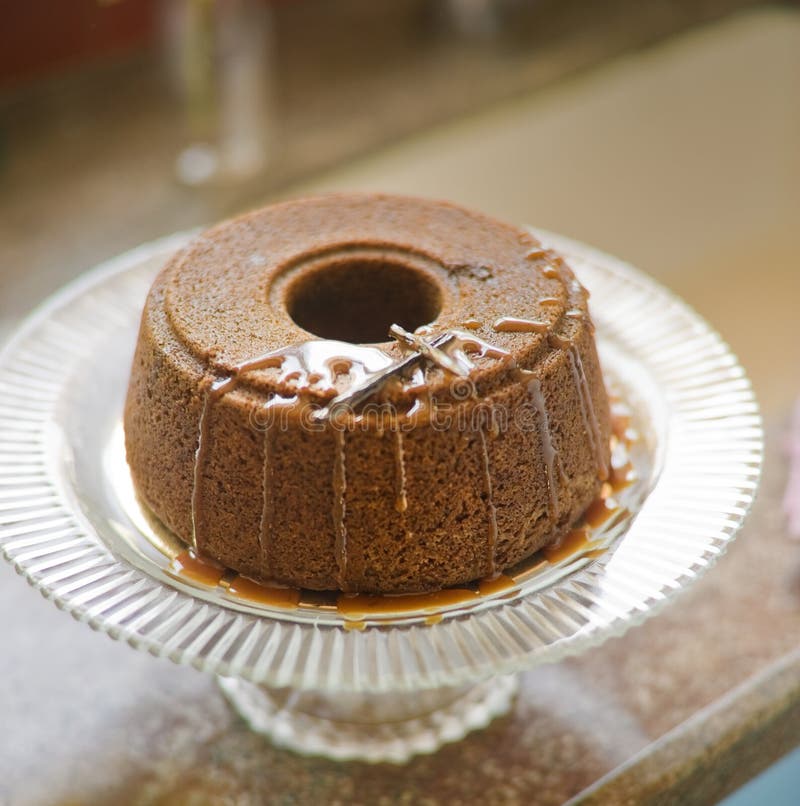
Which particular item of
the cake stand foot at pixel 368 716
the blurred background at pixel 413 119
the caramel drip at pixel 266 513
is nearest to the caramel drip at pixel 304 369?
the caramel drip at pixel 266 513

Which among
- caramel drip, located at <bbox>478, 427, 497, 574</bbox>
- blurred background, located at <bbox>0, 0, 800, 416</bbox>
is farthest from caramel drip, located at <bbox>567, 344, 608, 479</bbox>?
blurred background, located at <bbox>0, 0, 800, 416</bbox>

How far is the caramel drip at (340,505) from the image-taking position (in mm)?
895

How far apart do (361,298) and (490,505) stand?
253mm

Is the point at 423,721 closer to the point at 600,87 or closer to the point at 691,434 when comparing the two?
the point at 691,434

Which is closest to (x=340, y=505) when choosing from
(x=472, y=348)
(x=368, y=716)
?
(x=472, y=348)

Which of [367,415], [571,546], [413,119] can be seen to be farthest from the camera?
[413,119]

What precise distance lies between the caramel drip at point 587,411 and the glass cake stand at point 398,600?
47 mm

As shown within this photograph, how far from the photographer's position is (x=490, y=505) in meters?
0.95

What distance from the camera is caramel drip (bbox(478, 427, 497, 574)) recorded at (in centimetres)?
93

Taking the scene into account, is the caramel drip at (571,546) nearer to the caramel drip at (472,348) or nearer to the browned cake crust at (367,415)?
the browned cake crust at (367,415)

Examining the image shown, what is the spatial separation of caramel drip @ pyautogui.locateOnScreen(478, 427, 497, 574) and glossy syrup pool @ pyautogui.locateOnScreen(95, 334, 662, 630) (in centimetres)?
2

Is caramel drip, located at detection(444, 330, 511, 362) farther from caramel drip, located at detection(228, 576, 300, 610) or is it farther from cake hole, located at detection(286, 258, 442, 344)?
caramel drip, located at detection(228, 576, 300, 610)

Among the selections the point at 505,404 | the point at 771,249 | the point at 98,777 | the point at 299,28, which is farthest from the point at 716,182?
the point at 98,777

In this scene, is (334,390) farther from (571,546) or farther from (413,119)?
(413,119)
